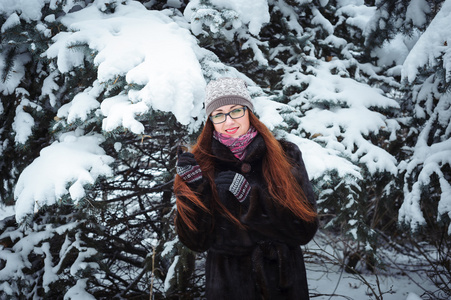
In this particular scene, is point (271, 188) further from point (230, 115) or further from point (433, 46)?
point (433, 46)

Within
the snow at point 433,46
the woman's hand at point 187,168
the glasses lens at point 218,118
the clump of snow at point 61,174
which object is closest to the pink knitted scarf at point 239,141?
the glasses lens at point 218,118

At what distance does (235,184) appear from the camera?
180 cm

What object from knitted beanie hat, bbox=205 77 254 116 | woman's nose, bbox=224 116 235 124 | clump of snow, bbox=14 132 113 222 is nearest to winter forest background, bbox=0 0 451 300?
clump of snow, bbox=14 132 113 222

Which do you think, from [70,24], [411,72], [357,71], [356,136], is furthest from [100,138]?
[357,71]

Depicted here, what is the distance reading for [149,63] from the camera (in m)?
2.42

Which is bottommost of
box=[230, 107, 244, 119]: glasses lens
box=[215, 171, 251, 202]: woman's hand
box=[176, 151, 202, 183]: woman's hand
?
box=[215, 171, 251, 202]: woman's hand

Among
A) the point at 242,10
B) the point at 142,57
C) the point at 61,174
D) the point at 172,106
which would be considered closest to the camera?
the point at 172,106

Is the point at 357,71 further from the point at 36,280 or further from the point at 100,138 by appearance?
the point at 36,280

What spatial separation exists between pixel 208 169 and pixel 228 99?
0.53 meters

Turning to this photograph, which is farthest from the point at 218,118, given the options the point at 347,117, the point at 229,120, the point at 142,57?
the point at 347,117

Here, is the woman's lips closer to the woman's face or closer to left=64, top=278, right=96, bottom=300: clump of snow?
the woman's face

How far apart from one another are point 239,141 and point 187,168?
434 millimetres

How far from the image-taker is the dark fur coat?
184cm

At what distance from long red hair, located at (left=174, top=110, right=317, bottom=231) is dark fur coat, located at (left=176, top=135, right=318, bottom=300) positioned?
0.13 feet
